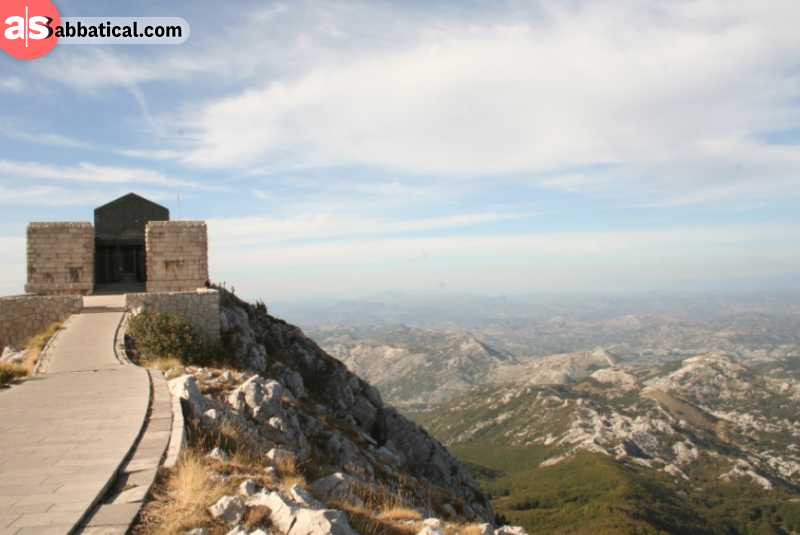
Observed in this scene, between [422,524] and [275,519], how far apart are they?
110 inches

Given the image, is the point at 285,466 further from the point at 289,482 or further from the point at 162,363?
the point at 162,363

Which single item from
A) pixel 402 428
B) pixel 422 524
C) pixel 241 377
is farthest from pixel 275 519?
pixel 402 428

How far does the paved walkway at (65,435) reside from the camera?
767cm

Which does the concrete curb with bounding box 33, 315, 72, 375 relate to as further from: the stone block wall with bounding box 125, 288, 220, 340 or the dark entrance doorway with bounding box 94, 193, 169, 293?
the dark entrance doorway with bounding box 94, 193, 169, 293

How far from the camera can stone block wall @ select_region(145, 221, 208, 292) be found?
2869cm

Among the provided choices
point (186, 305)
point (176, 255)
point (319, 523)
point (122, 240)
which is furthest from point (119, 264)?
point (319, 523)

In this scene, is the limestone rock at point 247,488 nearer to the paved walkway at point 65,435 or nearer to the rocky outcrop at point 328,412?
the paved walkway at point 65,435

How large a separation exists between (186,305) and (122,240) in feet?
55.1

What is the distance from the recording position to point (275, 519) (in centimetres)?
774

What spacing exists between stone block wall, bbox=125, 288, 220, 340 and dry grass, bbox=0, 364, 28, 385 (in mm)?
5919

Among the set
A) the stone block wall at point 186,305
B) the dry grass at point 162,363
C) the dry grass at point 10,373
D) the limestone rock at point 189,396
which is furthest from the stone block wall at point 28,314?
the limestone rock at point 189,396

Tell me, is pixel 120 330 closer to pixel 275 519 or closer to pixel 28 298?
pixel 28 298

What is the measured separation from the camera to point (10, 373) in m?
A: 17.1

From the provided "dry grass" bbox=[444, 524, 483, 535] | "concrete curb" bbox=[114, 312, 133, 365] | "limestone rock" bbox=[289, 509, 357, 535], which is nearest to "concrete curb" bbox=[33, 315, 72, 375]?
"concrete curb" bbox=[114, 312, 133, 365]
